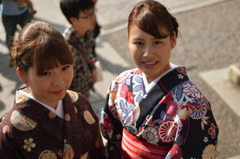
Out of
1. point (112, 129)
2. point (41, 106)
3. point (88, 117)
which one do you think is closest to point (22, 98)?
point (41, 106)

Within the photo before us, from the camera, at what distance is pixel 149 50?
183 cm

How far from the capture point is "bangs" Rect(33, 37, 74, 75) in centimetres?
161

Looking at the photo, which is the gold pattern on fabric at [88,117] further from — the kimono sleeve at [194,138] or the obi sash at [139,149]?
the kimono sleeve at [194,138]

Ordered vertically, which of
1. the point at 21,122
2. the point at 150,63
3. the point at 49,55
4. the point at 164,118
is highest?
the point at 49,55

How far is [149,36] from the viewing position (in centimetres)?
180

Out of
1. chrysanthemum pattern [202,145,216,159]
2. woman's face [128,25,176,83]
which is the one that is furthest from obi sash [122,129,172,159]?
woman's face [128,25,176,83]

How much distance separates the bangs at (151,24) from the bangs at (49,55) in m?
0.47

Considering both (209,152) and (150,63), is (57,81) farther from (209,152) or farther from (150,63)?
(209,152)

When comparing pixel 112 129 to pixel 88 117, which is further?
A: pixel 112 129

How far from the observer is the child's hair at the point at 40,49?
1.61 meters

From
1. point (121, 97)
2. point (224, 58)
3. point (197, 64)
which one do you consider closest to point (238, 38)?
point (224, 58)

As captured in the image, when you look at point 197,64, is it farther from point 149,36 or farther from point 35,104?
point 35,104

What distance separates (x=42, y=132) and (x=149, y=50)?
762 millimetres

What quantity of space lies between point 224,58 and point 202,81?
0.73 metres
